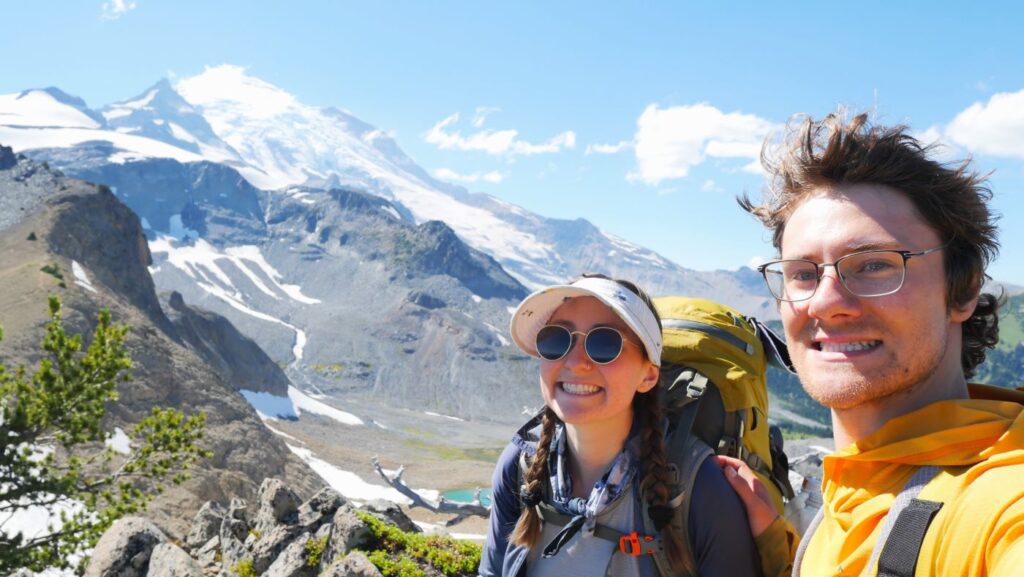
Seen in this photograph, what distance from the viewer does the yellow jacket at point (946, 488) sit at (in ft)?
7.12

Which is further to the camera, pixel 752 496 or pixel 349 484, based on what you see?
pixel 349 484

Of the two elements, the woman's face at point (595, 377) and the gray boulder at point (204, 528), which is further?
the gray boulder at point (204, 528)

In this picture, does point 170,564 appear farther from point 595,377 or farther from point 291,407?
point 291,407

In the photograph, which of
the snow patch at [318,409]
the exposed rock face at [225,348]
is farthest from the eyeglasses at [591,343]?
the snow patch at [318,409]

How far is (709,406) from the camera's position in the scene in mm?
4410


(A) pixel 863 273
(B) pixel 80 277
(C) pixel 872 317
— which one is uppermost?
(A) pixel 863 273

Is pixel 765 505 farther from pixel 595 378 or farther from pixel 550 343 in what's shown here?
pixel 550 343

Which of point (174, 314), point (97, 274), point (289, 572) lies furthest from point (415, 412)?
point (289, 572)

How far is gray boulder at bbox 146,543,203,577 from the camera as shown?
1011cm

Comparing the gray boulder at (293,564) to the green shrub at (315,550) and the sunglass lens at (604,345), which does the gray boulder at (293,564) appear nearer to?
the green shrub at (315,550)

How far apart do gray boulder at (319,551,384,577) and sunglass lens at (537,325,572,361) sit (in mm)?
4811

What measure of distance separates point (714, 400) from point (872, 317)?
1.73 metres

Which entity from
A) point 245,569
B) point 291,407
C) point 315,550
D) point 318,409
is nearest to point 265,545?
point 245,569

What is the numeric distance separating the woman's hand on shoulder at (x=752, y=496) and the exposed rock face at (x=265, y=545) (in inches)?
219
